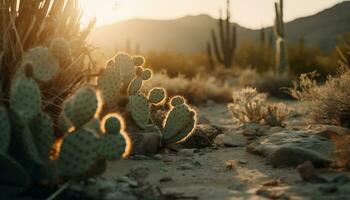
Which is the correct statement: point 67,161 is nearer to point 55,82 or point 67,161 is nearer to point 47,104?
point 47,104

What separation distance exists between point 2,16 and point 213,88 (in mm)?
10514

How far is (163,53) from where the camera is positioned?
27.3 metres

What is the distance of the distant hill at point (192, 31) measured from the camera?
6631 cm

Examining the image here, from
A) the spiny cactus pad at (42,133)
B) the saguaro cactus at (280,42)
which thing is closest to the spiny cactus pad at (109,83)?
the spiny cactus pad at (42,133)

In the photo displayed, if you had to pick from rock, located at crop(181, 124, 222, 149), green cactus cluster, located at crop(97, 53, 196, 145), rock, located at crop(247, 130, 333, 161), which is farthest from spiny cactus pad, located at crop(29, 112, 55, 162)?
rock, located at crop(181, 124, 222, 149)

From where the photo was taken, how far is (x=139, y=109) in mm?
6473

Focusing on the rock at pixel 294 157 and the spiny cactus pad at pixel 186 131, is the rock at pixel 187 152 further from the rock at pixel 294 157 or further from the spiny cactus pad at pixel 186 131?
the rock at pixel 294 157

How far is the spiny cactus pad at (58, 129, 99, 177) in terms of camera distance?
417 centimetres

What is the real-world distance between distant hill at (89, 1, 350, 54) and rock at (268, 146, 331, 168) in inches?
2243

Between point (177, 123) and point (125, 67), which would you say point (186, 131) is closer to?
point (177, 123)

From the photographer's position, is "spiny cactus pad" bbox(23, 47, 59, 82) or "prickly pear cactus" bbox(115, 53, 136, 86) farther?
"prickly pear cactus" bbox(115, 53, 136, 86)

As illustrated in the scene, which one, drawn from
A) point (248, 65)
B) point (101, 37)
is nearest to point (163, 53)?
point (248, 65)

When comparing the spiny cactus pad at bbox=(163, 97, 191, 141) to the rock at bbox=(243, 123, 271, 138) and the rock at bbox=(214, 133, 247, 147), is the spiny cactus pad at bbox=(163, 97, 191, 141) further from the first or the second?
the rock at bbox=(243, 123, 271, 138)

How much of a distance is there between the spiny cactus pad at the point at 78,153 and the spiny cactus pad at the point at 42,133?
0.34 metres
